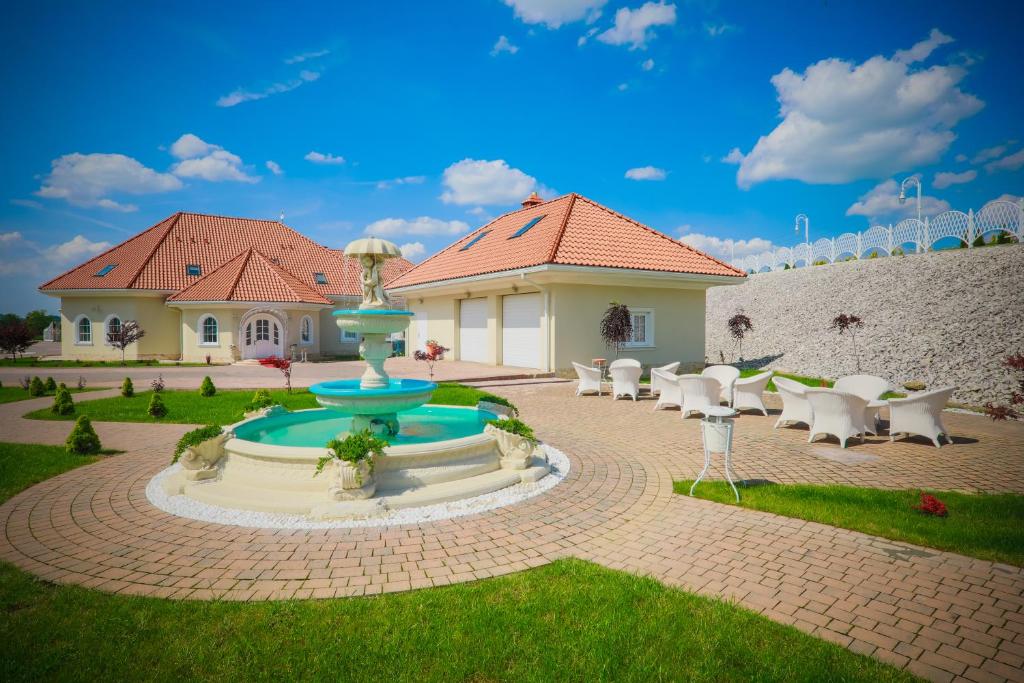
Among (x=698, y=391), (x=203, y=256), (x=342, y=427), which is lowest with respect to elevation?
(x=342, y=427)

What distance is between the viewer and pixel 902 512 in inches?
204

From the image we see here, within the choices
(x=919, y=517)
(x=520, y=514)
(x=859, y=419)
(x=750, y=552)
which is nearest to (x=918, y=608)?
(x=750, y=552)

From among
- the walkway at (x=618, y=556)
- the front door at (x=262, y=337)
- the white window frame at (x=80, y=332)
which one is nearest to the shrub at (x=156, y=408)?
the walkway at (x=618, y=556)

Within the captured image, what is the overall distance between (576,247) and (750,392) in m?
8.07

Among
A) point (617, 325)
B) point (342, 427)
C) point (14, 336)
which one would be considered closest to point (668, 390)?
point (617, 325)

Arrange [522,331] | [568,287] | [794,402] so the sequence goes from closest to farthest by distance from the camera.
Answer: [794,402]
[568,287]
[522,331]

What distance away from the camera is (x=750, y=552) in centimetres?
437

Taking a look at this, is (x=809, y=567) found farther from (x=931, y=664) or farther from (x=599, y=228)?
(x=599, y=228)

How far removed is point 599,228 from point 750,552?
15.9 metres

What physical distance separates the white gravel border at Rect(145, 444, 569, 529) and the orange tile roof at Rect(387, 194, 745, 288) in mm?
→ 10550

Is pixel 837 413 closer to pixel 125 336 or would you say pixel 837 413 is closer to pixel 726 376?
pixel 726 376

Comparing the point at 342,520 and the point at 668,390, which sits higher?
the point at 668,390

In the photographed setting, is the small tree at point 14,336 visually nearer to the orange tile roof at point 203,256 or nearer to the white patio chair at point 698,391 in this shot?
the orange tile roof at point 203,256

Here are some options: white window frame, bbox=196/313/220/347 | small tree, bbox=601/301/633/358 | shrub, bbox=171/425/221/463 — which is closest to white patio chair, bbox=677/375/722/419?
small tree, bbox=601/301/633/358
